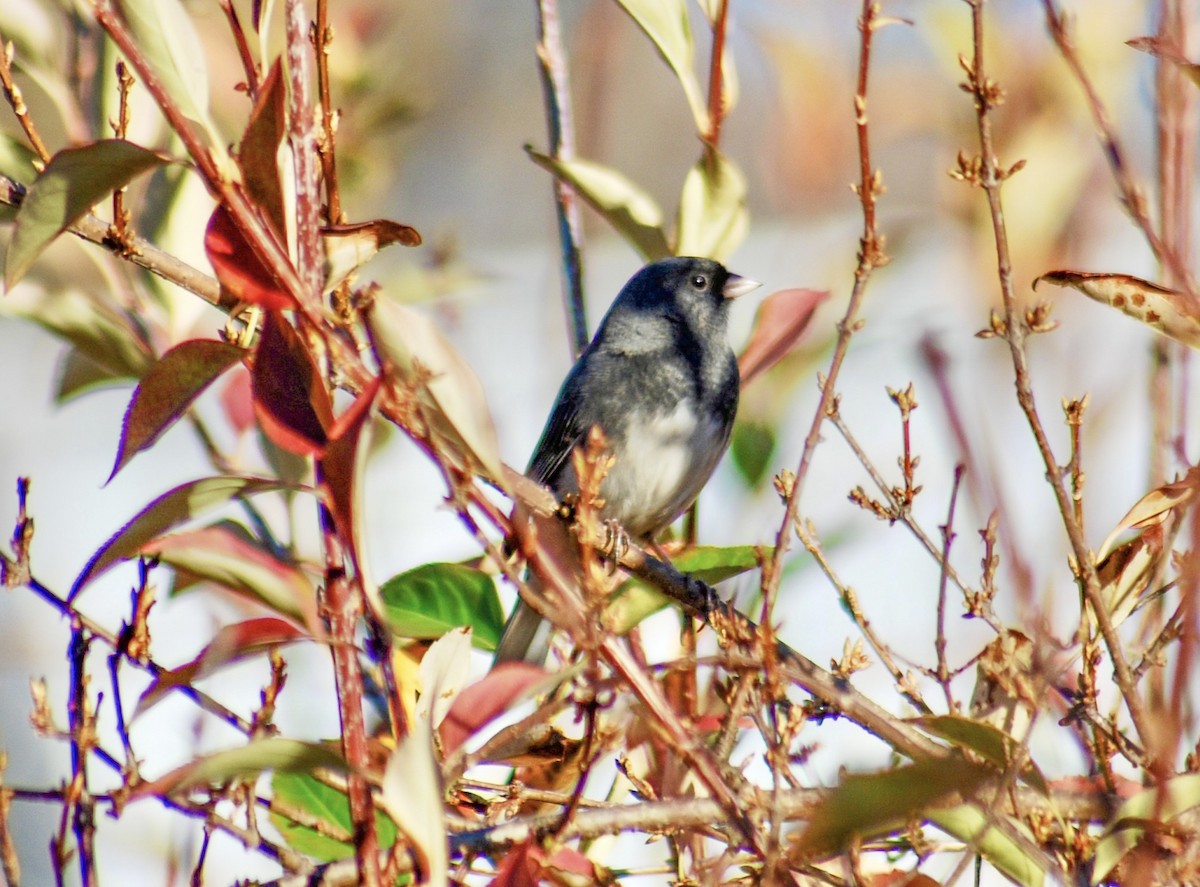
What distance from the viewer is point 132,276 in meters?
1.74

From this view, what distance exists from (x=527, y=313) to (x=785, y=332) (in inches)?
137

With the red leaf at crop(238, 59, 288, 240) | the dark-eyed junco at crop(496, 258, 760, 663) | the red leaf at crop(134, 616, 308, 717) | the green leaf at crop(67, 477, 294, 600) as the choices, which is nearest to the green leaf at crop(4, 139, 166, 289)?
the red leaf at crop(238, 59, 288, 240)

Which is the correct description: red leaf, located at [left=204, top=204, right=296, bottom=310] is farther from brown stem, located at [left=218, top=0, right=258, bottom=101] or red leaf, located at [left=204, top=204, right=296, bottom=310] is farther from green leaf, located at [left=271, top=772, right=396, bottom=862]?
green leaf, located at [left=271, top=772, right=396, bottom=862]

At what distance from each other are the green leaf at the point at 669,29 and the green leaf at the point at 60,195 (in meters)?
0.69

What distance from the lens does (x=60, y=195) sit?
0.93m

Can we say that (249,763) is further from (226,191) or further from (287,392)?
(226,191)

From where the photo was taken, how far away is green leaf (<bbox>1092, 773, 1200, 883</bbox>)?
3.26 feet

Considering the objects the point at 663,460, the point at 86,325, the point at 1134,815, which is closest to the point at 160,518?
the point at 86,325

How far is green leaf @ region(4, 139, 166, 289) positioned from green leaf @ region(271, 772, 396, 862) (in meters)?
0.64

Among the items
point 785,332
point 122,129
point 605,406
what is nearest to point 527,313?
point 605,406

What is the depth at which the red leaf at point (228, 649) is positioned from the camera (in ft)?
3.09

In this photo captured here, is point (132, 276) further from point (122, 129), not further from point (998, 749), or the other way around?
point (998, 749)

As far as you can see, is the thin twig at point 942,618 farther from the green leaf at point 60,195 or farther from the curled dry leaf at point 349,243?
the green leaf at point 60,195

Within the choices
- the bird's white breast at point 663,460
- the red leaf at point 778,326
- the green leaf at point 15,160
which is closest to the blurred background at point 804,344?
the green leaf at point 15,160
